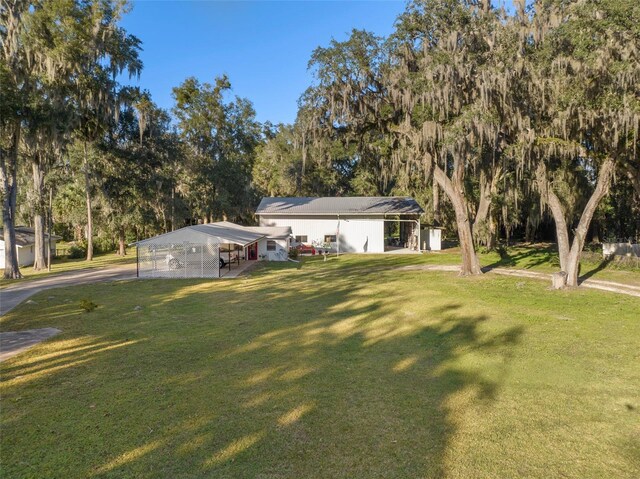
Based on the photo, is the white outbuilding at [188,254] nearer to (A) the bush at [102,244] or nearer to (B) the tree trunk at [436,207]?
(A) the bush at [102,244]

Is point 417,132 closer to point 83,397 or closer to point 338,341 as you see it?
point 338,341

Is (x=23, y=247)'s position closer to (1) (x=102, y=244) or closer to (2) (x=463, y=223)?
(1) (x=102, y=244)

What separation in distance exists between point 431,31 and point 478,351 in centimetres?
1276

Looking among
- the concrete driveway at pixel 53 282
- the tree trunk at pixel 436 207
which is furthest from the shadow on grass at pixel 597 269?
the concrete driveway at pixel 53 282

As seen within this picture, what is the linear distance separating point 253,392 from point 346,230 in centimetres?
2335

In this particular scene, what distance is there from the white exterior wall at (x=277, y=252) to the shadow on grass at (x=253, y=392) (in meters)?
13.5

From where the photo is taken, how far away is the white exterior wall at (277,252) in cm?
2411

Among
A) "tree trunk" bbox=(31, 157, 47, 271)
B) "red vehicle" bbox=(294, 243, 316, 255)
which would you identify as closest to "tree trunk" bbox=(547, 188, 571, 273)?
"red vehicle" bbox=(294, 243, 316, 255)

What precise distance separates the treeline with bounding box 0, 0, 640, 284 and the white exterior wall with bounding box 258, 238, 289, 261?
650cm

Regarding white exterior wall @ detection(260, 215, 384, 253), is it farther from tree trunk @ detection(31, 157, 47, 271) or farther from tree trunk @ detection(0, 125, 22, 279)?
tree trunk @ detection(0, 125, 22, 279)

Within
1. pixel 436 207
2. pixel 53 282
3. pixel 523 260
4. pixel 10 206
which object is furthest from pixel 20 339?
pixel 436 207

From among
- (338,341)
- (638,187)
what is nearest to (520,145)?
(638,187)

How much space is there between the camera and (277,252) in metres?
24.2

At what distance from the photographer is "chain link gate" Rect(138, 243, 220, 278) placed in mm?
18219
